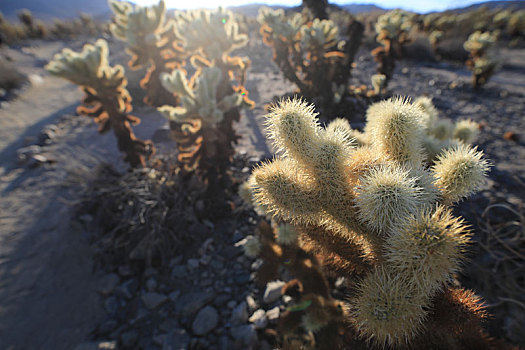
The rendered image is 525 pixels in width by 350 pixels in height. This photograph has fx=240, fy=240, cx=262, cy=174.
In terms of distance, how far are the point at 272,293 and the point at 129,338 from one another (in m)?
1.39

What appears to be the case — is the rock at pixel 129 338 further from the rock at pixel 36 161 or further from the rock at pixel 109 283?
the rock at pixel 36 161

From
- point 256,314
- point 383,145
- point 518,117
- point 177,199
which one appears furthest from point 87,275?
point 518,117

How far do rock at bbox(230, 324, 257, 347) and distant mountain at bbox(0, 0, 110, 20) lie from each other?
74.1 m

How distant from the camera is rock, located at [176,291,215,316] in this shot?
94.1 inches

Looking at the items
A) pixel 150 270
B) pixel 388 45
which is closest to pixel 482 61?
pixel 388 45

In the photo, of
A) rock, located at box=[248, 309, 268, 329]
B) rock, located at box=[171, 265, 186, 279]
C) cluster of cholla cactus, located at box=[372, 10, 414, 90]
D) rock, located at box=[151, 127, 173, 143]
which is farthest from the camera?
cluster of cholla cactus, located at box=[372, 10, 414, 90]

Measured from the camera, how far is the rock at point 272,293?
236cm

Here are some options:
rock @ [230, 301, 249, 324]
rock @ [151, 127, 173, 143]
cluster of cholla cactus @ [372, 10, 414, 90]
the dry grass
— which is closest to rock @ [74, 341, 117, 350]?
the dry grass

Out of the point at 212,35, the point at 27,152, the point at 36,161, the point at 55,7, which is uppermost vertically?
the point at 55,7

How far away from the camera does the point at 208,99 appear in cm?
288

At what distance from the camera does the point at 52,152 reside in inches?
215

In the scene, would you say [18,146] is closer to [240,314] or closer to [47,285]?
[47,285]

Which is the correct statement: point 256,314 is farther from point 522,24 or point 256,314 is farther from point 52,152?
point 522,24

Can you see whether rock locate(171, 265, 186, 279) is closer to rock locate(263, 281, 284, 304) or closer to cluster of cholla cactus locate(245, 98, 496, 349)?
rock locate(263, 281, 284, 304)
